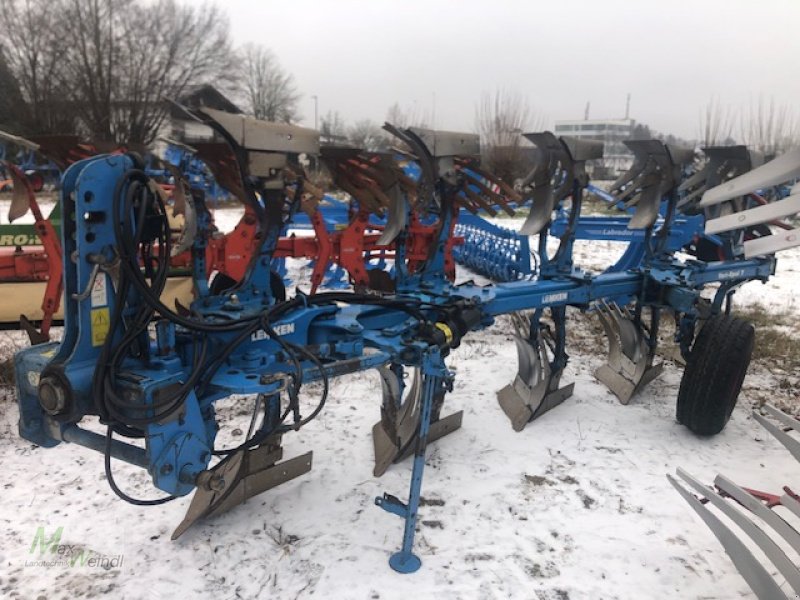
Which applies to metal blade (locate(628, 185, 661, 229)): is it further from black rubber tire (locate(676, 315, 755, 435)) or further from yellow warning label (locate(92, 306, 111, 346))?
yellow warning label (locate(92, 306, 111, 346))

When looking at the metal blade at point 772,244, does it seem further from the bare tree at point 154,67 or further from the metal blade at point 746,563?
the bare tree at point 154,67

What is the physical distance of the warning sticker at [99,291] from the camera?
2.18m

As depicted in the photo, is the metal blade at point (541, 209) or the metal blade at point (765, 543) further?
the metal blade at point (541, 209)

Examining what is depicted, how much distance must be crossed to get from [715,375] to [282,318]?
300cm

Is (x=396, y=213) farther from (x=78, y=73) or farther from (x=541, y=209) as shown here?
(x=78, y=73)

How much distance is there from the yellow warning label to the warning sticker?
0.9 inches

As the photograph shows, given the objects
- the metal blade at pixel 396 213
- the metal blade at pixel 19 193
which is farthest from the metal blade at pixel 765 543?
the metal blade at pixel 19 193

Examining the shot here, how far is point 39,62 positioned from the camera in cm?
2553

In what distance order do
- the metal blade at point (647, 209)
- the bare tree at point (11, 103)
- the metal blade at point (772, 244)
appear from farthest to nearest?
the bare tree at point (11, 103) → the metal blade at point (647, 209) → the metal blade at point (772, 244)

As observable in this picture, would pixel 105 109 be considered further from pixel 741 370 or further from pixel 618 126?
pixel 618 126

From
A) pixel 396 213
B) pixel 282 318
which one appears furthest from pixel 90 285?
pixel 396 213

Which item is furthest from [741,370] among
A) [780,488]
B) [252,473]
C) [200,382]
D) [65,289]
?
[65,289]

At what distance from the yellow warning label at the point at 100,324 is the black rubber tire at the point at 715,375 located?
362 cm

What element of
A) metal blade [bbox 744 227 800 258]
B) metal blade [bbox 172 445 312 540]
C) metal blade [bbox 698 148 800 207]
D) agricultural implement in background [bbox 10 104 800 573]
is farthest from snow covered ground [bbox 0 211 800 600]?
metal blade [bbox 698 148 800 207]
